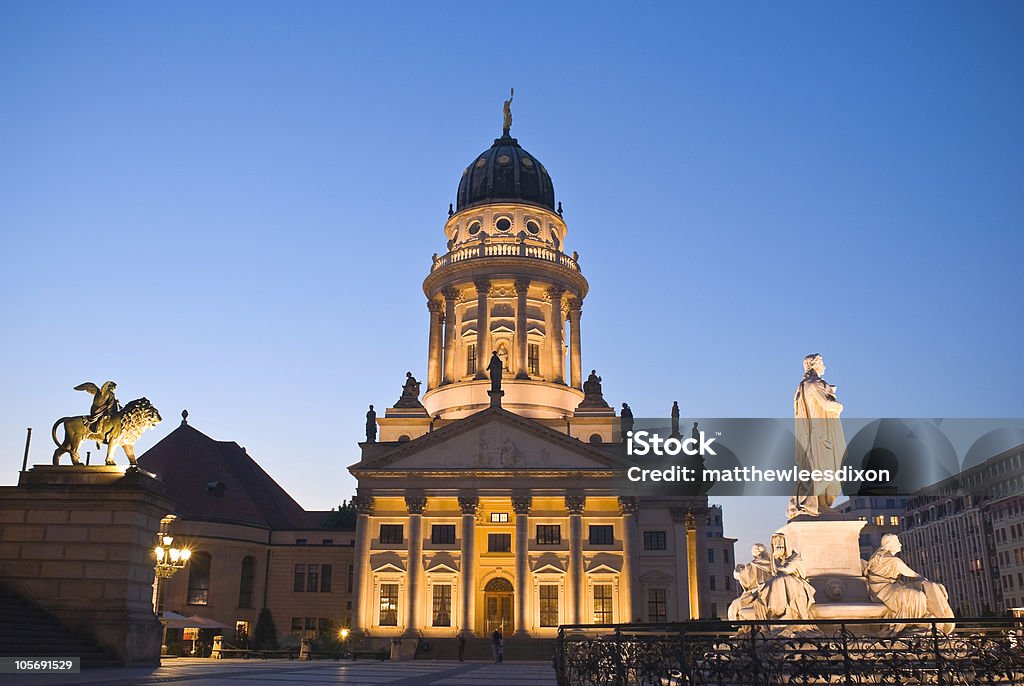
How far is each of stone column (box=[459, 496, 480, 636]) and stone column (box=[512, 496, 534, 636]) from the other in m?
2.86

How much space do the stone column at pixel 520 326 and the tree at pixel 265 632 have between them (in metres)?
26.8

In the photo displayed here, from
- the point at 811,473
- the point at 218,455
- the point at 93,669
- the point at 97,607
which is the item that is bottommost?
the point at 93,669

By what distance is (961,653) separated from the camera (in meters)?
13.7

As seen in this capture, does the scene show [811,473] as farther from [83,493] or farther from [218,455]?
[218,455]

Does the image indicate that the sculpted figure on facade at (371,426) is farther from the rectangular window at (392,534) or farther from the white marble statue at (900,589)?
the white marble statue at (900,589)

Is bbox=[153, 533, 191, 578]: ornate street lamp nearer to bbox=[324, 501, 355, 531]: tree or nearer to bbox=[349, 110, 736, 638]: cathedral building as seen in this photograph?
bbox=[349, 110, 736, 638]: cathedral building

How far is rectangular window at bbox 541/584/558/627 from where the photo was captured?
2391 inches

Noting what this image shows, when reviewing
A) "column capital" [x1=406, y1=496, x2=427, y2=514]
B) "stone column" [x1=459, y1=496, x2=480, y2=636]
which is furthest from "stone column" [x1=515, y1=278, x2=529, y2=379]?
"column capital" [x1=406, y1=496, x2=427, y2=514]

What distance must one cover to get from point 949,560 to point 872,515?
2896cm

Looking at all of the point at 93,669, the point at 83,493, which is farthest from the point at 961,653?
the point at 83,493

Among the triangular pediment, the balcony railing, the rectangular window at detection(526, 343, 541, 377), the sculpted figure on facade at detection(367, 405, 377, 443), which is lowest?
the triangular pediment

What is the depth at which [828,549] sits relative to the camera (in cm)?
1589

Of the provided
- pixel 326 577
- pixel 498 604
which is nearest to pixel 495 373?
pixel 498 604

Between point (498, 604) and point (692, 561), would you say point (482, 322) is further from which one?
point (692, 561)
